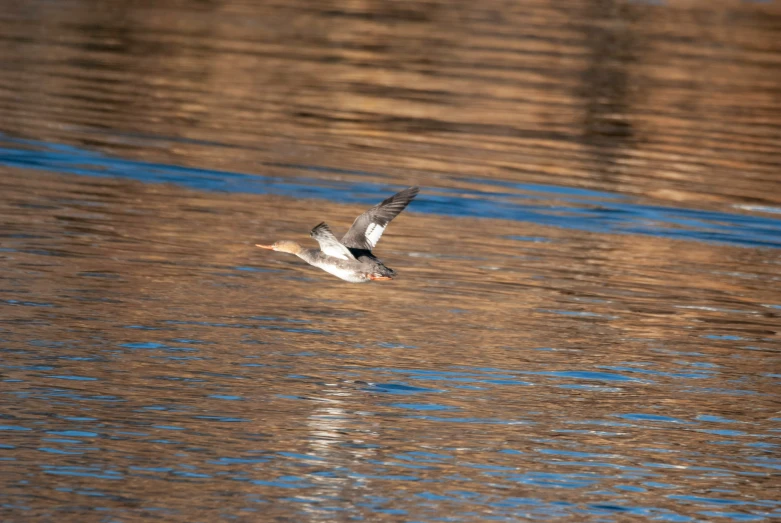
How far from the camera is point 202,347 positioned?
1144 cm

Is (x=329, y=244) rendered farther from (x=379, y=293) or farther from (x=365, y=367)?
(x=379, y=293)

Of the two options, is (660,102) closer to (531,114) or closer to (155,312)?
(531,114)

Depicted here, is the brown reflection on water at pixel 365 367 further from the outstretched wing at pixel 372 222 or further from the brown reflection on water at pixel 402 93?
the brown reflection on water at pixel 402 93

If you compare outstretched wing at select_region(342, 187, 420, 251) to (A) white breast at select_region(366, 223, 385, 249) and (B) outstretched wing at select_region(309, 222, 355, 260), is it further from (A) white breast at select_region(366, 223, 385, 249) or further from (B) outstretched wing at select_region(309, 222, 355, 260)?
(B) outstretched wing at select_region(309, 222, 355, 260)

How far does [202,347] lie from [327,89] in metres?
14.3

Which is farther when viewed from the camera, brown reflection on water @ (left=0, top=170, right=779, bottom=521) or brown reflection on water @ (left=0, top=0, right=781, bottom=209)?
brown reflection on water @ (left=0, top=0, right=781, bottom=209)

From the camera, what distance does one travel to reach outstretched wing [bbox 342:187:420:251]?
11219mm

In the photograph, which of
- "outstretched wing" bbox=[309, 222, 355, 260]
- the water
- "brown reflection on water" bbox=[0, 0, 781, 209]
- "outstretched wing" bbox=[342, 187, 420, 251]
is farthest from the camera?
"brown reflection on water" bbox=[0, 0, 781, 209]

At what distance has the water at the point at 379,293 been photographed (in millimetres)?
9055

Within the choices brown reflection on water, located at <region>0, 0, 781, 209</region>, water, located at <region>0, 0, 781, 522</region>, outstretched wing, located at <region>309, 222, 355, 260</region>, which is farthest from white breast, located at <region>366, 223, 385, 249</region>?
brown reflection on water, located at <region>0, 0, 781, 209</region>

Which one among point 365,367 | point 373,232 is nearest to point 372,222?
point 373,232

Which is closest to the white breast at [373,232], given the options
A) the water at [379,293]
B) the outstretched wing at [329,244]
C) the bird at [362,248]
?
the bird at [362,248]

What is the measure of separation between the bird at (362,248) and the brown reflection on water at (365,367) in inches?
30.1

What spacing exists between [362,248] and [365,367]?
3.17ft
